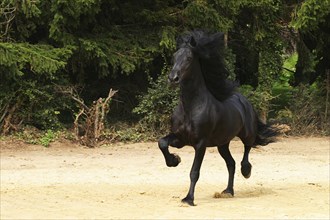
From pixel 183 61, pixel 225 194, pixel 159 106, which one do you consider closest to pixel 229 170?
pixel 225 194

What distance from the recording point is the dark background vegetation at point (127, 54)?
1855cm

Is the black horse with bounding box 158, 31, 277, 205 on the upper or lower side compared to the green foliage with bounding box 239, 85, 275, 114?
upper

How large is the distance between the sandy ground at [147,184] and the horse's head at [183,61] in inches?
73.8

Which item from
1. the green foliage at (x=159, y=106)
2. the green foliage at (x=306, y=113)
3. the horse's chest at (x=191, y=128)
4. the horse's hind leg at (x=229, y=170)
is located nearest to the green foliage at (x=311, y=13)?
the green foliage at (x=306, y=113)

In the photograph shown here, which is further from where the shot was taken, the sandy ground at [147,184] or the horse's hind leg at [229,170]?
the horse's hind leg at [229,170]

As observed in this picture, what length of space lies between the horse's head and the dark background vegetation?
315 inches

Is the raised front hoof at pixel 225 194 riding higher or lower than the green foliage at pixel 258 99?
lower

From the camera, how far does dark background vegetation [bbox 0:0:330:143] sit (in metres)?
18.5

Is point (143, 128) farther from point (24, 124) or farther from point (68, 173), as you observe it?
point (68, 173)

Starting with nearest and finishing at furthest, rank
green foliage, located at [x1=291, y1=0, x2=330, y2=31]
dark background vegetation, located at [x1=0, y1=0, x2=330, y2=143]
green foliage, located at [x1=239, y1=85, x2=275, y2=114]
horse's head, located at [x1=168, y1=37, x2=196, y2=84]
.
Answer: horse's head, located at [x1=168, y1=37, x2=196, y2=84]
dark background vegetation, located at [x1=0, y1=0, x2=330, y2=143]
green foliage, located at [x1=291, y1=0, x2=330, y2=31]
green foliage, located at [x1=239, y1=85, x2=275, y2=114]

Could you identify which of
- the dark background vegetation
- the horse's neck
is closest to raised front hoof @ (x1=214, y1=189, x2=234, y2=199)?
the horse's neck

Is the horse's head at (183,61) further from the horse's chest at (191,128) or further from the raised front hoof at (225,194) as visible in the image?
the raised front hoof at (225,194)

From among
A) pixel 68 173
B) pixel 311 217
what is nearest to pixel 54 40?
pixel 68 173

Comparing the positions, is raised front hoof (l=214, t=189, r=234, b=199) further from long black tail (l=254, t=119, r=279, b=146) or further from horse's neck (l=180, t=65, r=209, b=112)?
horse's neck (l=180, t=65, r=209, b=112)
